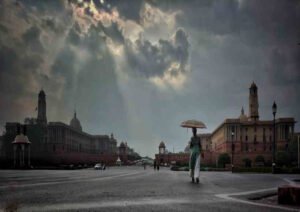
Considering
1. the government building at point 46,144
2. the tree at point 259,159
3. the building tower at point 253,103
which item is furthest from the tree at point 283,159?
the building tower at point 253,103

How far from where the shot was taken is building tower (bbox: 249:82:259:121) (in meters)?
146

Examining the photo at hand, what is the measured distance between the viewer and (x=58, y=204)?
26.6 feet

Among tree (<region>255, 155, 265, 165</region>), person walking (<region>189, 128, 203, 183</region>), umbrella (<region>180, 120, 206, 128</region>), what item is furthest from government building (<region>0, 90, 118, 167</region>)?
person walking (<region>189, 128, 203, 183</region>)

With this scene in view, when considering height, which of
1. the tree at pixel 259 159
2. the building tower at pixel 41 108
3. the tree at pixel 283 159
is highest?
the building tower at pixel 41 108

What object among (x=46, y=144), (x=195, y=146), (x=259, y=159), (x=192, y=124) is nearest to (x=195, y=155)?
(x=195, y=146)

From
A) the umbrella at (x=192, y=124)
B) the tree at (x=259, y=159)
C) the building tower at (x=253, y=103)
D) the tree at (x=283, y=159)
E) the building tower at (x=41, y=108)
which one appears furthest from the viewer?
the building tower at (x=41, y=108)

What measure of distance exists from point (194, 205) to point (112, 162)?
124 m

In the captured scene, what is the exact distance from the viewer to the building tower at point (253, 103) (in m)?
146

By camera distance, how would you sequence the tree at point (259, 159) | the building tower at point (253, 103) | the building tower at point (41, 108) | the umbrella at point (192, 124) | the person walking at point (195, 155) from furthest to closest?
the building tower at point (41, 108), the building tower at point (253, 103), the tree at point (259, 159), the umbrella at point (192, 124), the person walking at point (195, 155)

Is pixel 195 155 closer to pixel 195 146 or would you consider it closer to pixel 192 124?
pixel 195 146

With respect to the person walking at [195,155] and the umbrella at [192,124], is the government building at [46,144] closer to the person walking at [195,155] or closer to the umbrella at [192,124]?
the umbrella at [192,124]

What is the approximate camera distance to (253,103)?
483ft

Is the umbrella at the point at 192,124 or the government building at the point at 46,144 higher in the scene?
the umbrella at the point at 192,124

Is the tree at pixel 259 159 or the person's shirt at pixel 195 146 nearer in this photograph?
the person's shirt at pixel 195 146
